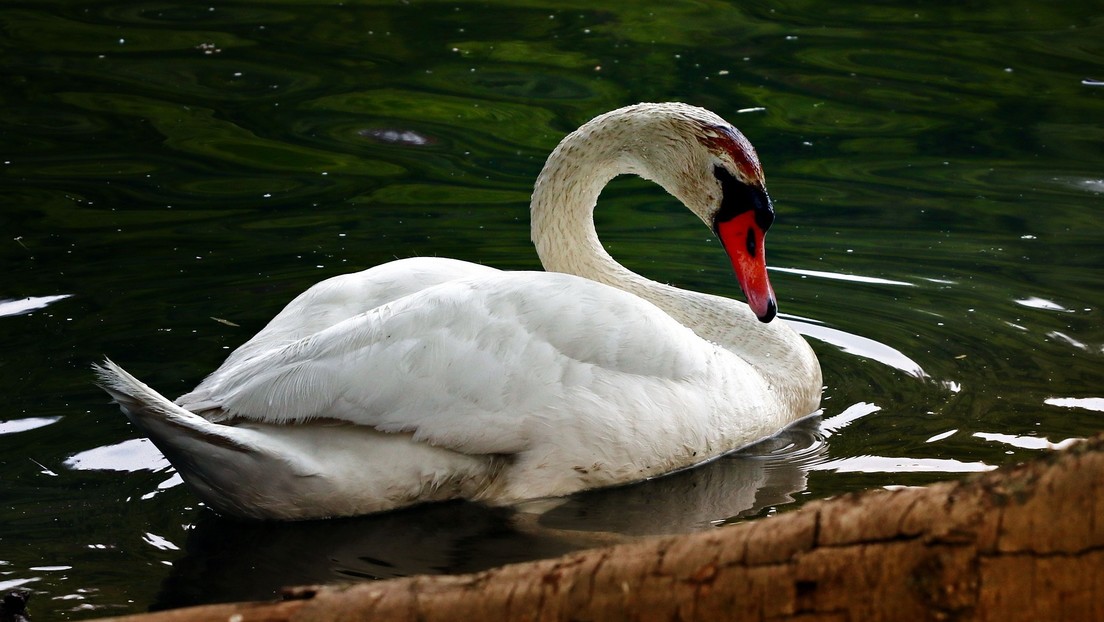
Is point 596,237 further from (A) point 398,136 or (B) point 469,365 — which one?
(A) point 398,136

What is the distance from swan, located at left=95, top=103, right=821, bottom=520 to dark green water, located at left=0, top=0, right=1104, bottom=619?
163 millimetres

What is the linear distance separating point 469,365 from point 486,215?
4073 mm

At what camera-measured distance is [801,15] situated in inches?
532

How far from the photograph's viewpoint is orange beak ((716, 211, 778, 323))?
19.3 ft

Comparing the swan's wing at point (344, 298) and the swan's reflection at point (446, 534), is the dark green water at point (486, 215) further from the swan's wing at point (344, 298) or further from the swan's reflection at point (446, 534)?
the swan's wing at point (344, 298)

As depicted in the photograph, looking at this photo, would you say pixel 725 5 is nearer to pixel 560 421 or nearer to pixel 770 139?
pixel 770 139

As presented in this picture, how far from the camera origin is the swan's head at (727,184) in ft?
19.1

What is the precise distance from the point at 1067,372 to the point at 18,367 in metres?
4.57

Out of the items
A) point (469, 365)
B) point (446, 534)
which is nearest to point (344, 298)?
point (469, 365)

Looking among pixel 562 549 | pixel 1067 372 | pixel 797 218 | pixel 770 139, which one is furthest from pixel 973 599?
pixel 770 139

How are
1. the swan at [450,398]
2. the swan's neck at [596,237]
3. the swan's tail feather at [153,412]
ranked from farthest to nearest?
the swan's neck at [596,237] → the swan at [450,398] → the swan's tail feather at [153,412]

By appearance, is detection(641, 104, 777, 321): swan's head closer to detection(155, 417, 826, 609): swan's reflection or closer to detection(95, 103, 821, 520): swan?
detection(95, 103, 821, 520): swan

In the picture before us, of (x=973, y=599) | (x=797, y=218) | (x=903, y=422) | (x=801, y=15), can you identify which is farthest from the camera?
(x=801, y=15)

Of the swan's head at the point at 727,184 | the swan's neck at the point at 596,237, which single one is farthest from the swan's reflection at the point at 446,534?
the swan's head at the point at 727,184
